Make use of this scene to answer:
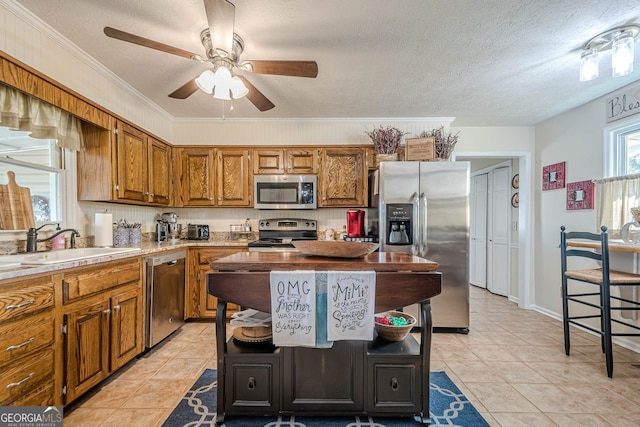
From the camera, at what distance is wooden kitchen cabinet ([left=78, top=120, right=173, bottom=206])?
249cm

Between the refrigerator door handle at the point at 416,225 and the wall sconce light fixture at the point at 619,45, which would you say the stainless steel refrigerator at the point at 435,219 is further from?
the wall sconce light fixture at the point at 619,45

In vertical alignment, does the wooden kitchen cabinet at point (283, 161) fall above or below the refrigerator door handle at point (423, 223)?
above

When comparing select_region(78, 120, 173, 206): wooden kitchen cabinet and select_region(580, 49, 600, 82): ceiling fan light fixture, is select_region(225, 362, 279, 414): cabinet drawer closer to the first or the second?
select_region(78, 120, 173, 206): wooden kitchen cabinet

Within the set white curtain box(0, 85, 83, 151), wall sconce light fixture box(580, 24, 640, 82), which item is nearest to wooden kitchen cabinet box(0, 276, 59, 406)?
white curtain box(0, 85, 83, 151)

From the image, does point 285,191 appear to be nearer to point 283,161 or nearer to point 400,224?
point 283,161

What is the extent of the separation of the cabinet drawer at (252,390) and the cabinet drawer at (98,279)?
1.03 meters

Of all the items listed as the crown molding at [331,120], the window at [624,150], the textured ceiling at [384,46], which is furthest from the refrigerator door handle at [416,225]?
the window at [624,150]

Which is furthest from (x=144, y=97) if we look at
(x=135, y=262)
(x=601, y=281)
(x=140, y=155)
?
(x=601, y=281)

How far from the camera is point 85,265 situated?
5.79 feet

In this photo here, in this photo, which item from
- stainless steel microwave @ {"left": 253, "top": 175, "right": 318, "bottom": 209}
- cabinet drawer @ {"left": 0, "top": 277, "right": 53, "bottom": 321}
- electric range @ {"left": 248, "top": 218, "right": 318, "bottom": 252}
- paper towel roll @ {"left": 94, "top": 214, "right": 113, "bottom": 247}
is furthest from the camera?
electric range @ {"left": 248, "top": 218, "right": 318, "bottom": 252}

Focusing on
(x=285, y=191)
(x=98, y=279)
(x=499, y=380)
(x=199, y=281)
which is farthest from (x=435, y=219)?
(x=98, y=279)

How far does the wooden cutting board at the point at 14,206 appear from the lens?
1859 millimetres

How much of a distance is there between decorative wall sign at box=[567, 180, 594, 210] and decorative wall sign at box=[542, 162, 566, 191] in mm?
139

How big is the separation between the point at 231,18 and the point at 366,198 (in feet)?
8.00
